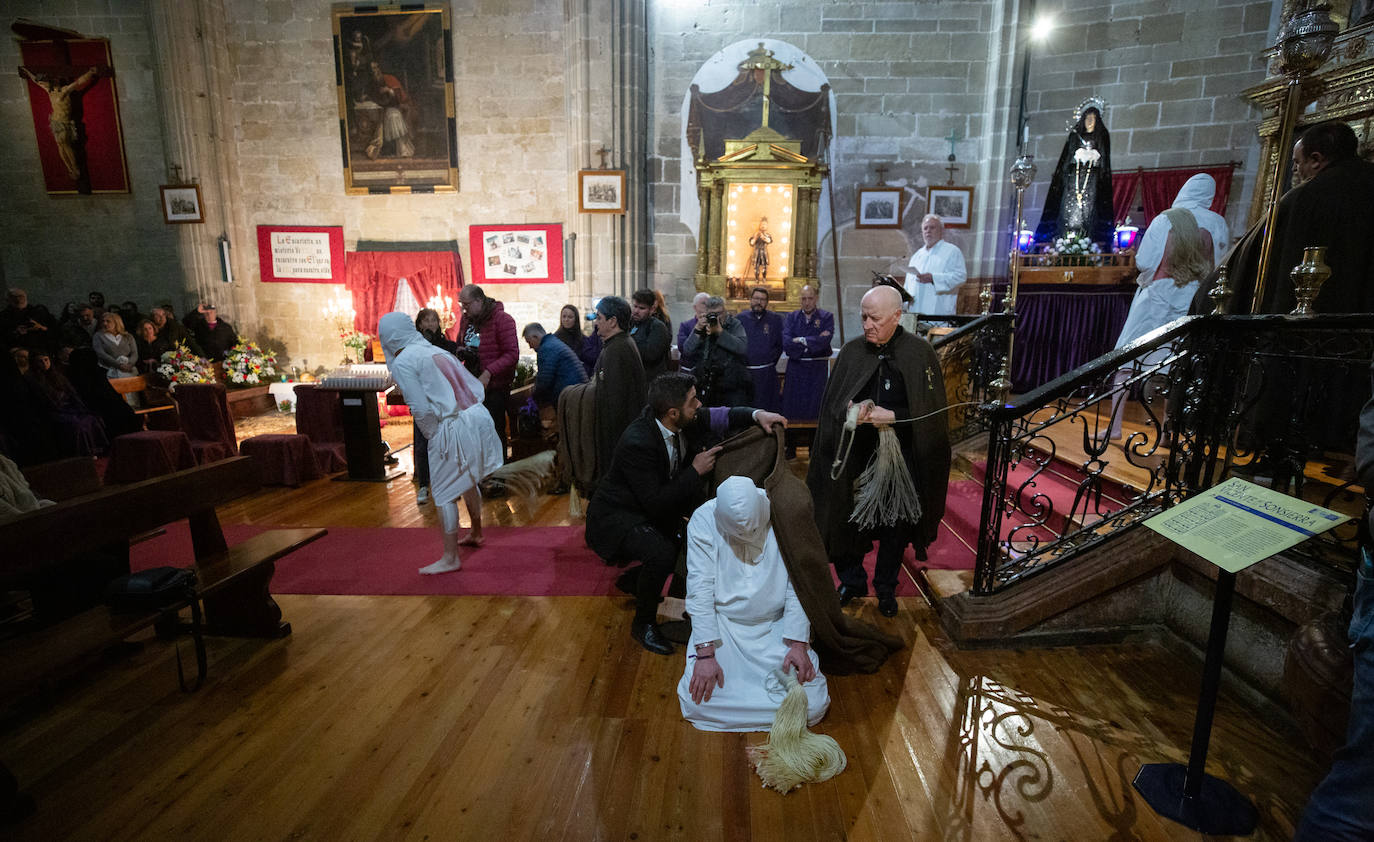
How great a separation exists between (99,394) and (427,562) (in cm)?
404

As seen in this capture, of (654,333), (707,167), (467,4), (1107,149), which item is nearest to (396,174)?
(467,4)

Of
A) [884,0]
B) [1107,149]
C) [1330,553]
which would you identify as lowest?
[1330,553]

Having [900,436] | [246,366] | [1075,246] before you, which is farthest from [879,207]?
[246,366]

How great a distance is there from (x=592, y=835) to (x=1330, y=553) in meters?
3.16

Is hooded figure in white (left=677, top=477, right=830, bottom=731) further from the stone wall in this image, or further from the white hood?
the stone wall

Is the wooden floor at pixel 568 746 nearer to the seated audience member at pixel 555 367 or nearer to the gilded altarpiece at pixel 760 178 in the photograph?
the seated audience member at pixel 555 367

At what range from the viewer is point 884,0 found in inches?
352

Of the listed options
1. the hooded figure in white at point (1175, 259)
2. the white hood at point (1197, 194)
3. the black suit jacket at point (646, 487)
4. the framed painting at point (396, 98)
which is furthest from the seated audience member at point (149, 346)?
the white hood at point (1197, 194)

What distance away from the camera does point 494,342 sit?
564 cm

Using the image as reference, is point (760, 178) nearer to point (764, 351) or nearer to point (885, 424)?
point (764, 351)

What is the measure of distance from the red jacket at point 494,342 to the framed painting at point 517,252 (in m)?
4.78

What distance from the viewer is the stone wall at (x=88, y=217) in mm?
10273

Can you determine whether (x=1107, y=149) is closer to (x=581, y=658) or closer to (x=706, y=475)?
(x=706, y=475)

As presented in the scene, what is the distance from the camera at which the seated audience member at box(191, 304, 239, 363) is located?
9.87 meters
